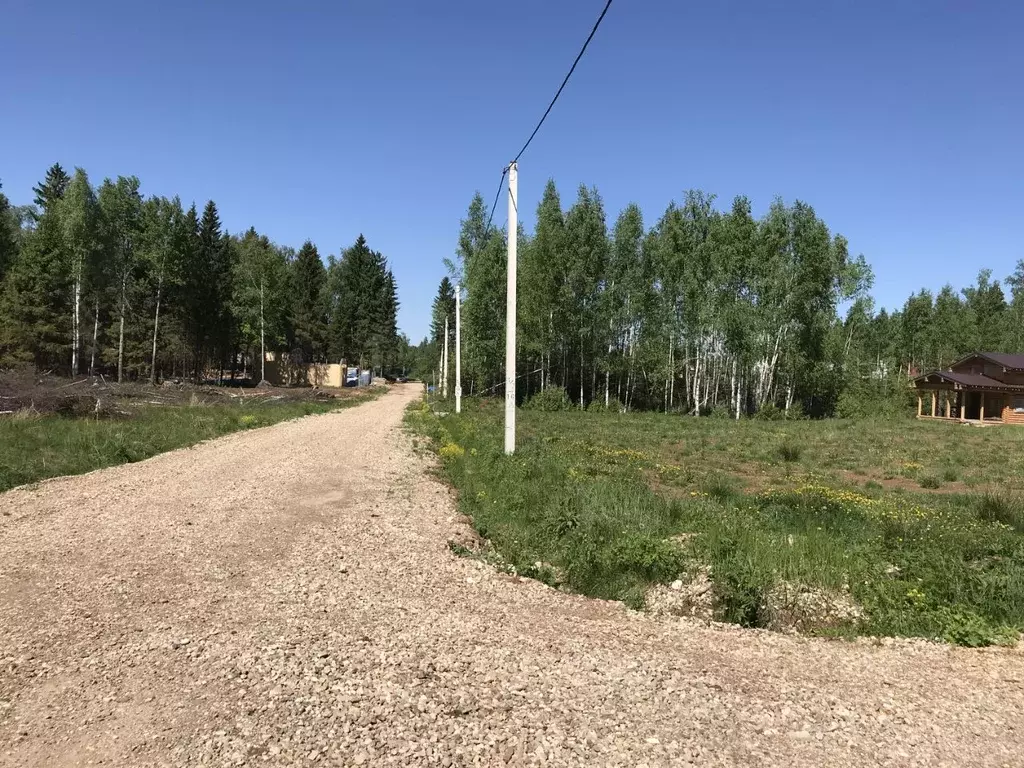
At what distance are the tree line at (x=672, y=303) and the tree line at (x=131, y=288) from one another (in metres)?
20.5

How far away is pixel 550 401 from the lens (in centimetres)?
4266

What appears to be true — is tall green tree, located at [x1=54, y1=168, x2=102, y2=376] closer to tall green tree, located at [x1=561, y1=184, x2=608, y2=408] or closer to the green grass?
the green grass

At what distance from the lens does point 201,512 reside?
862cm

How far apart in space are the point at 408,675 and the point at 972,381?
168 feet

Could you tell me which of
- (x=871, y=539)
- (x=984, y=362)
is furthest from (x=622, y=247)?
(x=871, y=539)

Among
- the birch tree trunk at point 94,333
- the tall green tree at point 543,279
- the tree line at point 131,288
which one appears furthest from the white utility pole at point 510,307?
the birch tree trunk at point 94,333

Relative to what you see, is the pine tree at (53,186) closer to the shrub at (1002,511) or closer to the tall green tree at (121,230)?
the tall green tree at (121,230)

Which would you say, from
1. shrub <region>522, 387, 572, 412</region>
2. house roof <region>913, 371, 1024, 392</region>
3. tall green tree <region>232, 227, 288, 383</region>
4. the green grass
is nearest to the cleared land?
the green grass

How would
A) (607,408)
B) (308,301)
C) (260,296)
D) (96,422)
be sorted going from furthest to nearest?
(308,301) < (260,296) < (607,408) < (96,422)

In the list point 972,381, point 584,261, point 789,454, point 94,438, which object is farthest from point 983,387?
point 94,438

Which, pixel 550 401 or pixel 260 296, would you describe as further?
pixel 260 296

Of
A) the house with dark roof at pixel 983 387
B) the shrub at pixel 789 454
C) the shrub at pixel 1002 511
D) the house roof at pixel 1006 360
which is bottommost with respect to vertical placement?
the shrub at pixel 789 454

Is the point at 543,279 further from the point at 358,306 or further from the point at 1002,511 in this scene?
the point at 358,306

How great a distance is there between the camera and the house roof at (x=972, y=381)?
42.1 meters
